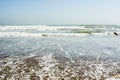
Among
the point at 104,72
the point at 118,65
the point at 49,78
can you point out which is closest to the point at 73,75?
the point at 49,78

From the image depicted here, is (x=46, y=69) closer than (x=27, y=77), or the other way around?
(x=27, y=77)

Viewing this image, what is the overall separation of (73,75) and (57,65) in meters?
1.70

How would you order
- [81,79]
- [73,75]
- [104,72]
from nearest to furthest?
1. [81,79]
2. [73,75]
3. [104,72]

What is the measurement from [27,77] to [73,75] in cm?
181

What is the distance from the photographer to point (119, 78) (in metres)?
6.55

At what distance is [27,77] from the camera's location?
21.7 feet

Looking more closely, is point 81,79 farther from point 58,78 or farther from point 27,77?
point 27,77

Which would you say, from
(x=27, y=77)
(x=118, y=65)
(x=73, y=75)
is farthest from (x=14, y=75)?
(x=118, y=65)

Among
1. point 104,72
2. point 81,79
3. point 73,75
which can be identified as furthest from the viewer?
point 104,72

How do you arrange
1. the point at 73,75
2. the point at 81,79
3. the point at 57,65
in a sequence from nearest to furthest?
1. the point at 81,79
2. the point at 73,75
3. the point at 57,65

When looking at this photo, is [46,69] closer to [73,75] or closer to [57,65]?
[57,65]

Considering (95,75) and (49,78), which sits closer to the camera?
(49,78)

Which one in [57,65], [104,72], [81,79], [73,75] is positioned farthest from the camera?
[57,65]

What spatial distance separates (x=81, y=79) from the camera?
21.3 feet
